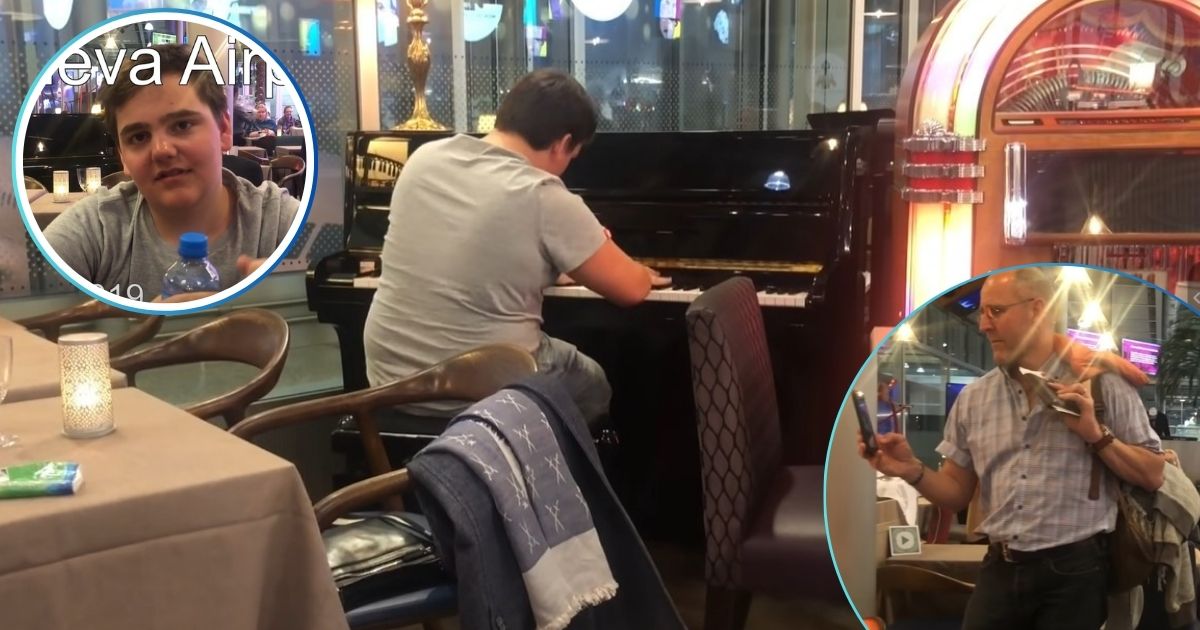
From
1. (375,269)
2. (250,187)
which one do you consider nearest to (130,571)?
A: (250,187)

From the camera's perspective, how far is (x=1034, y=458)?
4.39ft

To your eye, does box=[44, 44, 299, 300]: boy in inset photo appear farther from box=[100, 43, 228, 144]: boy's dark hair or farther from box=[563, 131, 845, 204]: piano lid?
box=[563, 131, 845, 204]: piano lid

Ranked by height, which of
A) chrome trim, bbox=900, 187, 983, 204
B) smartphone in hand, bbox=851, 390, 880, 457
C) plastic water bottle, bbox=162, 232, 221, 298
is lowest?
smartphone in hand, bbox=851, 390, 880, 457

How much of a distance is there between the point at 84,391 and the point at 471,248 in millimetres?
1062

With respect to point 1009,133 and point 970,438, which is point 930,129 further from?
point 970,438

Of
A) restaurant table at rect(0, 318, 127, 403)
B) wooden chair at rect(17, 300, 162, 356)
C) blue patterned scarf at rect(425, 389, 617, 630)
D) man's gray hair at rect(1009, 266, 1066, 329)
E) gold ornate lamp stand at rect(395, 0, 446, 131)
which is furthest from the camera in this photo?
gold ornate lamp stand at rect(395, 0, 446, 131)

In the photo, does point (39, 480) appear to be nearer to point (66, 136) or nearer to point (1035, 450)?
point (1035, 450)

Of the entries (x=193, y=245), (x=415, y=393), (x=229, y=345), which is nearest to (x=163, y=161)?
(x=193, y=245)

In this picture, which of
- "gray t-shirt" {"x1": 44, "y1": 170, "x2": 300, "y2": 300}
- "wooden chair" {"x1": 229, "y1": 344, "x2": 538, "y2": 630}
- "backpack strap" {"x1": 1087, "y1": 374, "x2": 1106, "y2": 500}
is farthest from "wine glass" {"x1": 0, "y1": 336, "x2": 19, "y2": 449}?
"backpack strap" {"x1": 1087, "y1": 374, "x2": 1106, "y2": 500}

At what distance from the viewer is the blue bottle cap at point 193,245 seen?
8.31 ft

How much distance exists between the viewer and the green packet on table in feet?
4.25

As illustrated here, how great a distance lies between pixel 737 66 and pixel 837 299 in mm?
3176

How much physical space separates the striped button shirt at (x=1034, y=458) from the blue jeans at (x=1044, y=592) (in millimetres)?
25

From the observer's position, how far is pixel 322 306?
133 inches
